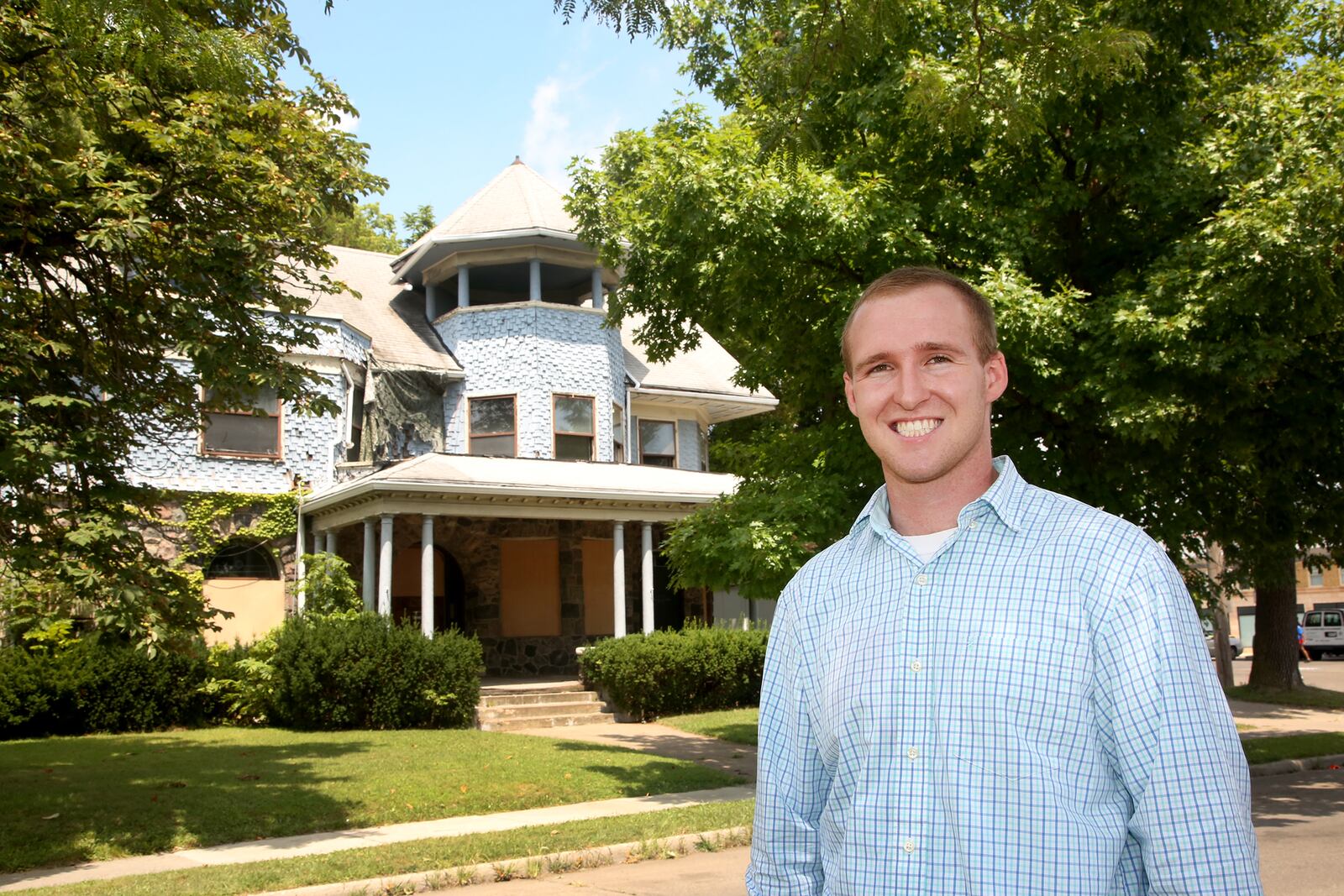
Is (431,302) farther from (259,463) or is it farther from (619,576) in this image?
(619,576)

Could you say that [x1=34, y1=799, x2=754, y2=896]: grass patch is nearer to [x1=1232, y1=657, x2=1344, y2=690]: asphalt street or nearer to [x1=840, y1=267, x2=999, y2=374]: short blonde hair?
[x1=840, y1=267, x2=999, y2=374]: short blonde hair

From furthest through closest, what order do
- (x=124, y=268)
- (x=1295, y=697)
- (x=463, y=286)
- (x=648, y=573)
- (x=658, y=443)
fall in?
(x=658, y=443) → (x=463, y=286) → (x=1295, y=697) → (x=648, y=573) → (x=124, y=268)

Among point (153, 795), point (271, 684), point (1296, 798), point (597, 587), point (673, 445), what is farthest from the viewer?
point (673, 445)

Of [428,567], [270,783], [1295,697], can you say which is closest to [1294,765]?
[1295,697]

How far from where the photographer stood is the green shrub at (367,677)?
1612cm

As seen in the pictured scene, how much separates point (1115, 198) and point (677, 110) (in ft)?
16.9

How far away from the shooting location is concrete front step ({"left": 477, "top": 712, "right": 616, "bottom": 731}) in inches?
676

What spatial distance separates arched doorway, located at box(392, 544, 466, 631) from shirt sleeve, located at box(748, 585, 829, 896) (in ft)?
66.0

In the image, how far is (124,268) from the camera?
407 inches

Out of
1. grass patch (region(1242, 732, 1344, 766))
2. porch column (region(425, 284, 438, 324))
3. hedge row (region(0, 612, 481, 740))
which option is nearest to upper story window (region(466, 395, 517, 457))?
porch column (region(425, 284, 438, 324))

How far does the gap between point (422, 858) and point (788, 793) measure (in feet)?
22.0

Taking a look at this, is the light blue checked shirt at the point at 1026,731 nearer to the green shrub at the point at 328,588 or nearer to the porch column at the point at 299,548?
the green shrub at the point at 328,588

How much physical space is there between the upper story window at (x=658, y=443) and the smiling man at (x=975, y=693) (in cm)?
2201

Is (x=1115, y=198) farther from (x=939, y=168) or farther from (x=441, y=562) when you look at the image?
(x=441, y=562)
